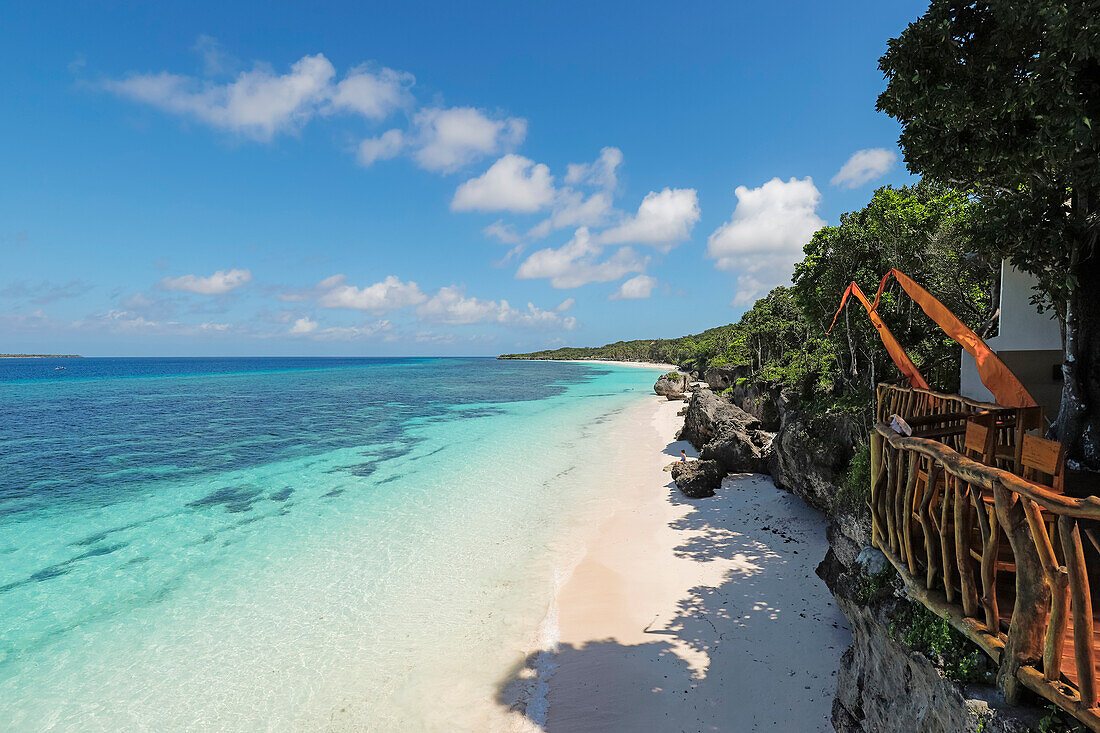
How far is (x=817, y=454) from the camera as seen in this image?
1288 cm

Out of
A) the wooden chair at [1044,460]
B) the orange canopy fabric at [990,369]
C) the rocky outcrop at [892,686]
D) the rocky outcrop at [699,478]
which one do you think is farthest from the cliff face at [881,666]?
the rocky outcrop at [699,478]

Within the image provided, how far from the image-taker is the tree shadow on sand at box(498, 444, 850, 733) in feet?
23.6

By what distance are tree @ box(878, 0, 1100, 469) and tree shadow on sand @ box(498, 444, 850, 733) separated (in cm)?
550

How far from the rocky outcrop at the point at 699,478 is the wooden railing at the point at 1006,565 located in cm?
1203

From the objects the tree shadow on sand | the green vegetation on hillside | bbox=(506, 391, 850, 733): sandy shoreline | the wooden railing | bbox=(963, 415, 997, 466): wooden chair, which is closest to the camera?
the wooden railing

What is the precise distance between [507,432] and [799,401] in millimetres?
20362

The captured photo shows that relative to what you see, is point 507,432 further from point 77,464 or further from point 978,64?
point 978,64

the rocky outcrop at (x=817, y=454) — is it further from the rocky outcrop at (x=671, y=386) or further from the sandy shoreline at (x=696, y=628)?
the rocky outcrop at (x=671, y=386)

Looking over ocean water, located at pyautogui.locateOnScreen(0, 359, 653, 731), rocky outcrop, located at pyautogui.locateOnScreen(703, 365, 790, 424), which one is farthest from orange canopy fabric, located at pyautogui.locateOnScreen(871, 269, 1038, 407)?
rocky outcrop, located at pyautogui.locateOnScreen(703, 365, 790, 424)

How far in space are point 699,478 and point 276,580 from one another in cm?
1392

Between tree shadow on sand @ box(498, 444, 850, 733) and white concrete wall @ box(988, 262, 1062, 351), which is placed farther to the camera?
white concrete wall @ box(988, 262, 1062, 351)

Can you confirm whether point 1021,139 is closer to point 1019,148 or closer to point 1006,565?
point 1019,148

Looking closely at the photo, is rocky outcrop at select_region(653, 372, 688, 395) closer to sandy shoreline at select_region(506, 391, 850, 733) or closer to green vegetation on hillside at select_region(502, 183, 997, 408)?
green vegetation on hillside at select_region(502, 183, 997, 408)

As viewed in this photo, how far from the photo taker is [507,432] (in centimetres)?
3297
